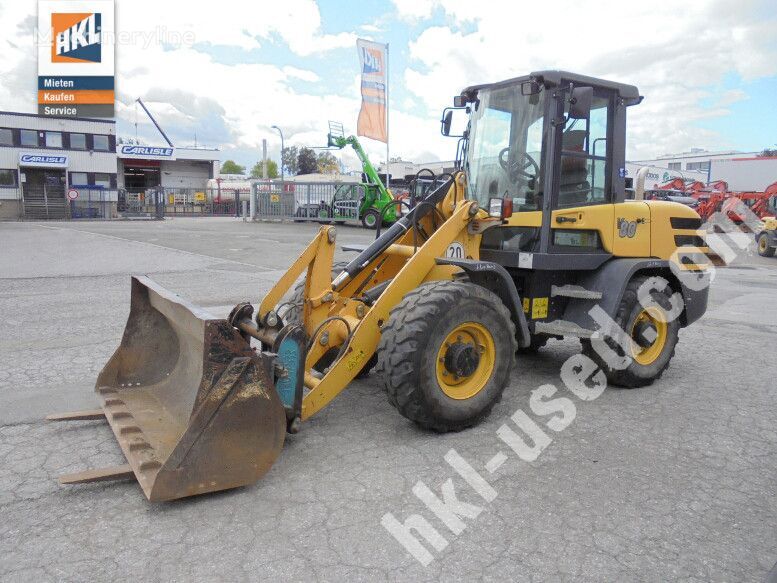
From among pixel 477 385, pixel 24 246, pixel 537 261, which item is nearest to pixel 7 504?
pixel 477 385

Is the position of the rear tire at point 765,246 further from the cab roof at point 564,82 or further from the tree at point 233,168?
the tree at point 233,168

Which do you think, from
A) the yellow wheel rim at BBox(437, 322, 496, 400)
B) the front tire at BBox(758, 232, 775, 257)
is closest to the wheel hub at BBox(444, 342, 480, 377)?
the yellow wheel rim at BBox(437, 322, 496, 400)

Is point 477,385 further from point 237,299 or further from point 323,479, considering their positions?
point 237,299

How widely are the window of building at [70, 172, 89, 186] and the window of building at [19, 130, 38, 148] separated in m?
3.17

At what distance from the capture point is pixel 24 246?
1697 centimetres

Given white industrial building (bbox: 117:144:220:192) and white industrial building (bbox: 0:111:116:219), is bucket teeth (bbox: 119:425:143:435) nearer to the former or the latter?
white industrial building (bbox: 0:111:116:219)

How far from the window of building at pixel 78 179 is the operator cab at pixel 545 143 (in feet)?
153

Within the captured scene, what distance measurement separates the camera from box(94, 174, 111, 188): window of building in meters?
46.4

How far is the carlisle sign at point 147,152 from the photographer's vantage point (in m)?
54.0

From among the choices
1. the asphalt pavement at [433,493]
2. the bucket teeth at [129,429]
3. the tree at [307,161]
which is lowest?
the asphalt pavement at [433,493]

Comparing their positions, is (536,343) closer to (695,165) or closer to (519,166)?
(519,166)

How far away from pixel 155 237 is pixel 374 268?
17585 mm

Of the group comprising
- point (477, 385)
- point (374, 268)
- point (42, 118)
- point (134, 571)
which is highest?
point (42, 118)

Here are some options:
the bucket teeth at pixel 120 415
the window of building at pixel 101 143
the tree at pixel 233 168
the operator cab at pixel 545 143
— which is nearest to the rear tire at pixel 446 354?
the operator cab at pixel 545 143
